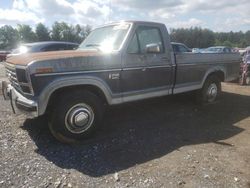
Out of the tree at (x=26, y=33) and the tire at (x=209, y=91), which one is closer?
the tire at (x=209, y=91)

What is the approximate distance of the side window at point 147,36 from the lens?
5.61 metres

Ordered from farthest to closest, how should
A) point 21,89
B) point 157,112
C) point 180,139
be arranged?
point 157,112 → point 180,139 → point 21,89

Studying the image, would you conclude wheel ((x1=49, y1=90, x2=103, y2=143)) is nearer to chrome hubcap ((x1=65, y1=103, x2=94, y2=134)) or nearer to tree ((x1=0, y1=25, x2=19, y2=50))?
chrome hubcap ((x1=65, y1=103, x2=94, y2=134))

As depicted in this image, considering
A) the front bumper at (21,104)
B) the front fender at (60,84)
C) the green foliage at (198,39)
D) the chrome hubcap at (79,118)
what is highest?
the front fender at (60,84)

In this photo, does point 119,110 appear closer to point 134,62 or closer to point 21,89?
point 134,62

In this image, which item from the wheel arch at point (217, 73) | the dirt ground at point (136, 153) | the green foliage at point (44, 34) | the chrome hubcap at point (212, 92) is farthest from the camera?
the green foliage at point (44, 34)

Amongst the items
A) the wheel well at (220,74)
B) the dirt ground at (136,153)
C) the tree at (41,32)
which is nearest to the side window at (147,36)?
the dirt ground at (136,153)

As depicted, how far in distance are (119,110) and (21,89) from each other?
288cm

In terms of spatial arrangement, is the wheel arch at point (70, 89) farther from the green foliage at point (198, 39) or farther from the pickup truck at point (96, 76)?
the green foliage at point (198, 39)

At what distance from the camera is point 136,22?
5645 mm

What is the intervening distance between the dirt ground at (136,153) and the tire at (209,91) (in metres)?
0.86

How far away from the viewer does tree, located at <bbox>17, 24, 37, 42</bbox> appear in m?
74.4

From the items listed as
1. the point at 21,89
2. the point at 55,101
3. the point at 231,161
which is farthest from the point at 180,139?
the point at 21,89

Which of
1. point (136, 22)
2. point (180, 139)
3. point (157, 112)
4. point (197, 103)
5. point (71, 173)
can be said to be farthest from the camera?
point (197, 103)
